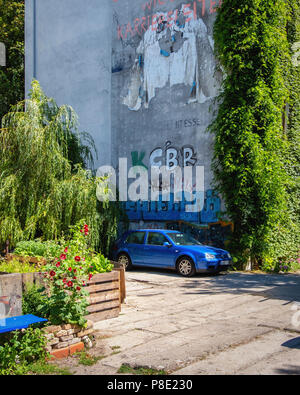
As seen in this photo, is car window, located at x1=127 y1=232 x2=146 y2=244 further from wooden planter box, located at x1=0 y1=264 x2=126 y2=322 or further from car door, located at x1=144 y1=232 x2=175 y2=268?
Result: wooden planter box, located at x1=0 y1=264 x2=126 y2=322

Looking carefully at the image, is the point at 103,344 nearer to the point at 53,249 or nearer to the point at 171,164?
the point at 53,249

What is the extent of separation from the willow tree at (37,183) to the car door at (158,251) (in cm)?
210

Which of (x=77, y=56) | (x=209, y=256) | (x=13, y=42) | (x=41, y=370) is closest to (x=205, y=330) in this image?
(x=41, y=370)

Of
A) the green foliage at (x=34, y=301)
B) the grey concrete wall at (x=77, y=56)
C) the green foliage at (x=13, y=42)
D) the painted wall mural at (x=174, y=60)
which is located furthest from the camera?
the green foliage at (x=13, y=42)

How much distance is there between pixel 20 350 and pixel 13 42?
26.0 m

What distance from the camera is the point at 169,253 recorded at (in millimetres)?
13656

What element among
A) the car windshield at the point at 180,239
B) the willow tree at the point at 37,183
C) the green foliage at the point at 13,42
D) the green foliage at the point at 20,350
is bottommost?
the green foliage at the point at 20,350

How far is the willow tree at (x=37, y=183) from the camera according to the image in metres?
12.1

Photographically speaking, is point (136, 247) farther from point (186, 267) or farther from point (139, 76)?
point (139, 76)

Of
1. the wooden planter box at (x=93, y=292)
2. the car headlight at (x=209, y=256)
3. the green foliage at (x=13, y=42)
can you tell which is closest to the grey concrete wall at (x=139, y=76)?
the green foliage at (x=13, y=42)

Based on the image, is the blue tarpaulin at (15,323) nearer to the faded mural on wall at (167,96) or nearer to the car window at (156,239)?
the car window at (156,239)

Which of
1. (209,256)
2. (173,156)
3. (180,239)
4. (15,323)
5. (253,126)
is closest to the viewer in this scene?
(15,323)

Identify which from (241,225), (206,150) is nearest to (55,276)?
(241,225)
